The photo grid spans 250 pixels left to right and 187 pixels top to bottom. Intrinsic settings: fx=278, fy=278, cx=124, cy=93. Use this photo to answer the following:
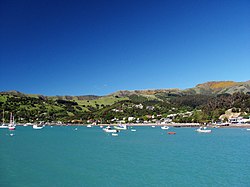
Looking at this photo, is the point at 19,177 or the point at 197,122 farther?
the point at 197,122

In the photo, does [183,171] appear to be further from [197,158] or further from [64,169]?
[64,169]

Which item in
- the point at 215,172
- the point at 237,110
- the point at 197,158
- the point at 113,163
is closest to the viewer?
the point at 215,172

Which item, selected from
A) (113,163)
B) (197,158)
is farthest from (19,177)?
(197,158)

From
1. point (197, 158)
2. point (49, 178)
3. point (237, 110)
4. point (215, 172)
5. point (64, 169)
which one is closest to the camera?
point (49, 178)

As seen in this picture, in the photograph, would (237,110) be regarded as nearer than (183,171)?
No

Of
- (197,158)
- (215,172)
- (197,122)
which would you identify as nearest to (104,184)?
(215,172)

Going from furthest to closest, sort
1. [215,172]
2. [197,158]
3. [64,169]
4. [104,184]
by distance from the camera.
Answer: [197,158]
[64,169]
[215,172]
[104,184]

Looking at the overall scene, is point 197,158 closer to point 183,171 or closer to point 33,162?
point 183,171

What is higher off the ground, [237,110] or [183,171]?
[237,110]

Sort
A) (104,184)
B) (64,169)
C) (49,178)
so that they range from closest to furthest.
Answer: (104,184) < (49,178) < (64,169)
